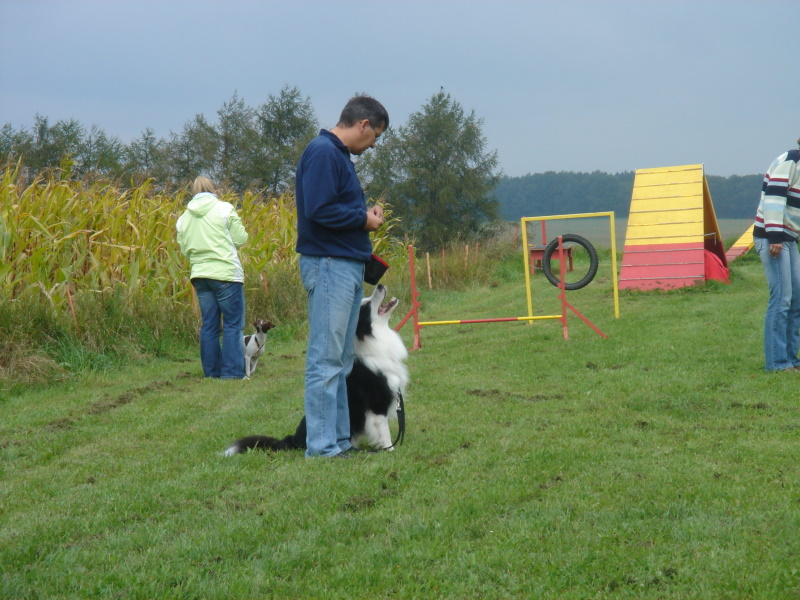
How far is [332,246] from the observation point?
13.4 ft

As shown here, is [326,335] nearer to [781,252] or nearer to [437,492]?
[437,492]

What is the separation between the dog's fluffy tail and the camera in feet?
14.5

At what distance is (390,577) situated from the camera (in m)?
2.69

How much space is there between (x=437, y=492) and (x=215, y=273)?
14.0 ft

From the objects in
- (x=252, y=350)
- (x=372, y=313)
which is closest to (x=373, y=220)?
(x=372, y=313)

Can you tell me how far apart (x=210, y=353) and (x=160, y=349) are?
139 cm

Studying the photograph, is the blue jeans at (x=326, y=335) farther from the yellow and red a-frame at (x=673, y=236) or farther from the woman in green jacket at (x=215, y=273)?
the yellow and red a-frame at (x=673, y=236)

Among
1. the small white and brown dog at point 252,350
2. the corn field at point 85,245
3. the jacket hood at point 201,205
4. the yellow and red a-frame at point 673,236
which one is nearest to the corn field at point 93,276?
the corn field at point 85,245

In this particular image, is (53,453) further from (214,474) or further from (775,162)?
(775,162)

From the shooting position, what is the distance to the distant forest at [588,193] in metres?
56.5

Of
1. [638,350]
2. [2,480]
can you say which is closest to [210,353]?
Result: [2,480]

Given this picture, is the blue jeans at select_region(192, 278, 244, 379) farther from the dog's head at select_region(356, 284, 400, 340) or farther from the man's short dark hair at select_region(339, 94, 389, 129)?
the man's short dark hair at select_region(339, 94, 389, 129)

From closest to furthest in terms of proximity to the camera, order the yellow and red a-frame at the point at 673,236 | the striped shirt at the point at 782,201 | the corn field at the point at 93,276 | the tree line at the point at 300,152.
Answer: the striped shirt at the point at 782,201 < the corn field at the point at 93,276 < the yellow and red a-frame at the point at 673,236 < the tree line at the point at 300,152

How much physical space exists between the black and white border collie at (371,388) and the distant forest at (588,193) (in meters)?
51.2
